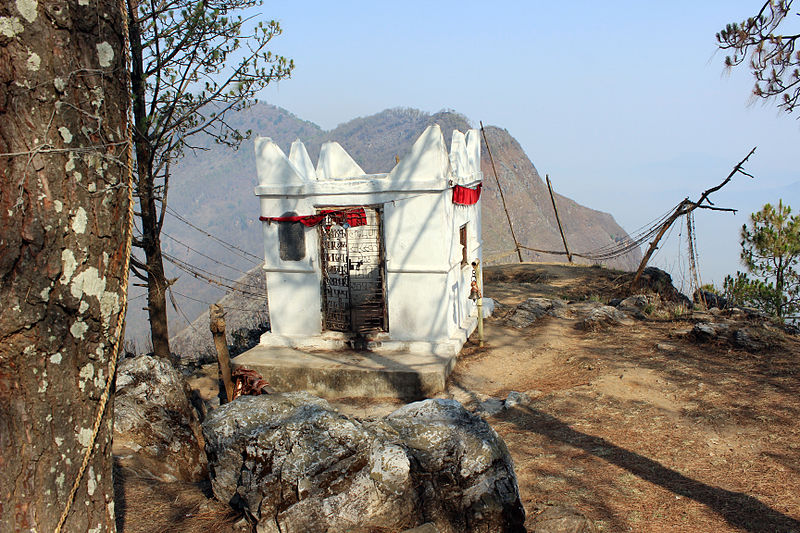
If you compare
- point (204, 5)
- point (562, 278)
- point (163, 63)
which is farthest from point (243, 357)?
point (562, 278)

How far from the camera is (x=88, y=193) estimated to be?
285 centimetres

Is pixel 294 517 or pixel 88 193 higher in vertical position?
pixel 88 193

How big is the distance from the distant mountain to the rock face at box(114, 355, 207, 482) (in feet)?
70.5

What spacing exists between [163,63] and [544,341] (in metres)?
8.17

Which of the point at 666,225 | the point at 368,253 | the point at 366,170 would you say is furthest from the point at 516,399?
the point at 366,170

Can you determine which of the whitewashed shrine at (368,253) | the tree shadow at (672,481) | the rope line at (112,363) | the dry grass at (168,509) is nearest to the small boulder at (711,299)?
the whitewashed shrine at (368,253)

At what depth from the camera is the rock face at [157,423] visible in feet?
21.3

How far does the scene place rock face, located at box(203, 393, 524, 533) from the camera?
13.3 feet

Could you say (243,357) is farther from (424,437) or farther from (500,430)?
(424,437)

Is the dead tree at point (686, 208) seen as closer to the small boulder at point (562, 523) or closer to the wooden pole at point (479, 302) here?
the wooden pole at point (479, 302)

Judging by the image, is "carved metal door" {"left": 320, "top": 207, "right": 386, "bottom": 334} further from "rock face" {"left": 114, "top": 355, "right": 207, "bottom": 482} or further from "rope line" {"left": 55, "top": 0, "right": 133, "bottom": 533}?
"rope line" {"left": 55, "top": 0, "right": 133, "bottom": 533}

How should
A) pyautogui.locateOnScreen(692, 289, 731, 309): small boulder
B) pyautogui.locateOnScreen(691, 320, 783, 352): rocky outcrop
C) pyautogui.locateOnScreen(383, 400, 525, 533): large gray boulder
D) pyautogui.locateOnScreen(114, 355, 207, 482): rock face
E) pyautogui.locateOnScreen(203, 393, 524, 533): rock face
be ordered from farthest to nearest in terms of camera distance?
1. pyautogui.locateOnScreen(692, 289, 731, 309): small boulder
2. pyautogui.locateOnScreen(691, 320, 783, 352): rocky outcrop
3. pyautogui.locateOnScreen(114, 355, 207, 482): rock face
4. pyautogui.locateOnScreen(383, 400, 525, 533): large gray boulder
5. pyautogui.locateOnScreen(203, 393, 524, 533): rock face

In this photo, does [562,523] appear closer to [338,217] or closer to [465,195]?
[338,217]

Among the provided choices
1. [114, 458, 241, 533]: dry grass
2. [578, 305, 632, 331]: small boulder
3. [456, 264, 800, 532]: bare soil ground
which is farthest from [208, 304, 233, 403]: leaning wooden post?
[578, 305, 632, 331]: small boulder
